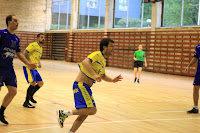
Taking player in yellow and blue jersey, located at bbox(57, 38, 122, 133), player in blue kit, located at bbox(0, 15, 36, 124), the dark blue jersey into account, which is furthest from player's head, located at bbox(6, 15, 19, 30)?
player in yellow and blue jersey, located at bbox(57, 38, 122, 133)

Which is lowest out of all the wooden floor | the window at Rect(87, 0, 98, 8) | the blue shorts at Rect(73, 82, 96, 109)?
the wooden floor

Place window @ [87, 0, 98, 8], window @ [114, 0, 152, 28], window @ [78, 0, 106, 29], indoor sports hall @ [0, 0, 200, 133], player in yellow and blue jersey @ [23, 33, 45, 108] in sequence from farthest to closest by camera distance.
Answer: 1. window @ [87, 0, 98, 8]
2. window @ [78, 0, 106, 29]
3. window @ [114, 0, 152, 28]
4. player in yellow and blue jersey @ [23, 33, 45, 108]
5. indoor sports hall @ [0, 0, 200, 133]

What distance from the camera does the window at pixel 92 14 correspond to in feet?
88.4

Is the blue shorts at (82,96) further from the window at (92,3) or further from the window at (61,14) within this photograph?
the window at (61,14)

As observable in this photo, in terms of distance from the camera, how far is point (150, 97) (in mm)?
9711

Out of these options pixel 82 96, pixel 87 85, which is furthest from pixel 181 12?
pixel 82 96

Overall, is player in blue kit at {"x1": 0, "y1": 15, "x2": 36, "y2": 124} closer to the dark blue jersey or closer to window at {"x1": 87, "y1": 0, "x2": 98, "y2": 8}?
the dark blue jersey

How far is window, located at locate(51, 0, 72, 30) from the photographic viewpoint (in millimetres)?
31594

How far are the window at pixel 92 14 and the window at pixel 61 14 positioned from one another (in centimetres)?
227

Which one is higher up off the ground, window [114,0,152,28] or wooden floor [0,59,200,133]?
window [114,0,152,28]

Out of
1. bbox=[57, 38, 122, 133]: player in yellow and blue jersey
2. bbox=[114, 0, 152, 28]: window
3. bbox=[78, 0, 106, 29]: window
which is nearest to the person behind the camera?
bbox=[57, 38, 122, 133]: player in yellow and blue jersey

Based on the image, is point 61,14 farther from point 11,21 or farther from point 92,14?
point 11,21

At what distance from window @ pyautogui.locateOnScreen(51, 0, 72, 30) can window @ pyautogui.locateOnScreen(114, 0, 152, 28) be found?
7.73 metres

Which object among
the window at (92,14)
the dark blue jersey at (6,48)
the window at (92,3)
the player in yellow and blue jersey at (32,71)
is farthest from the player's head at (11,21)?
the window at (92,3)
